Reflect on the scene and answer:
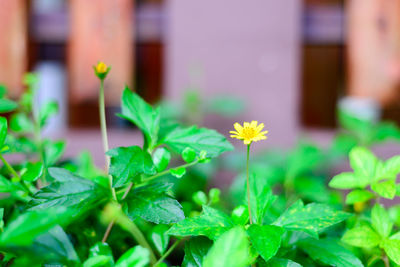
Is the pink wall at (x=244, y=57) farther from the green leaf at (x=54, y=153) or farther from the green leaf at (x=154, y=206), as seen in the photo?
the green leaf at (x=154, y=206)

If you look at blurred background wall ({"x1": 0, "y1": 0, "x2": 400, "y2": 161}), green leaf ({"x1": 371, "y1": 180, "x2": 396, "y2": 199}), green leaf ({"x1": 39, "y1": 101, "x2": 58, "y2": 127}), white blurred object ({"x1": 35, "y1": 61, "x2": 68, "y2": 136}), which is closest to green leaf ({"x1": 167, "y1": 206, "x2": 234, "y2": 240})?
green leaf ({"x1": 371, "y1": 180, "x2": 396, "y2": 199})

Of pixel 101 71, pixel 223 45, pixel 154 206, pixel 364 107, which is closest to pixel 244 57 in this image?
pixel 223 45

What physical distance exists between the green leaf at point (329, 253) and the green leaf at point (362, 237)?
2cm

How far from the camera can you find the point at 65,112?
2.52 metres

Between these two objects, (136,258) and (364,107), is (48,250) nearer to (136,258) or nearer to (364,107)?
(136,258)

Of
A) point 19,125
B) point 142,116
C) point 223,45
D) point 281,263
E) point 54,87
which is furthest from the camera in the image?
point 54,87

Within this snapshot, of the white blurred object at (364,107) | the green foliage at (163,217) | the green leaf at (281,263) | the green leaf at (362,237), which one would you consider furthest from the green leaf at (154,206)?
the white blurred object at (364,107)

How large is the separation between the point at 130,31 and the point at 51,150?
65.1 inches

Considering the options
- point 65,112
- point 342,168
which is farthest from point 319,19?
point 65,112

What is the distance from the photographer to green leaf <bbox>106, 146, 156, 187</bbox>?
1.46 ft

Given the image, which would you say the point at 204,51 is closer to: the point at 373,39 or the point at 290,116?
the point at 290,116

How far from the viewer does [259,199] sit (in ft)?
1.59

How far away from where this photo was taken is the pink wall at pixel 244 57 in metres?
2.04

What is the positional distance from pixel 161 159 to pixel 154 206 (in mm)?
71
